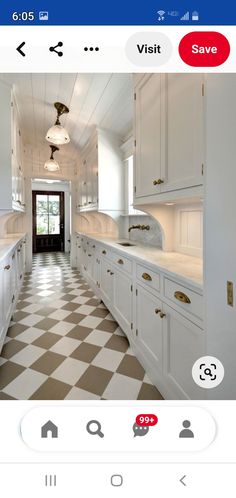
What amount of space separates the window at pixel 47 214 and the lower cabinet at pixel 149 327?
589 cm

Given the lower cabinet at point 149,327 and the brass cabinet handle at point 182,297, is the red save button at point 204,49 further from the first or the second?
the lower cabinet at point 149,327

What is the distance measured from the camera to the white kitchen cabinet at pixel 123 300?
5.12ft

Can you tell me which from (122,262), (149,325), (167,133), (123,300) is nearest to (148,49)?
(167,133)

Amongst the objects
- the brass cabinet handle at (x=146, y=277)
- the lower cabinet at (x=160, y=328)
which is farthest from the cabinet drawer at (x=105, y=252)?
the brass cabinet handle at (x=146, y=277)

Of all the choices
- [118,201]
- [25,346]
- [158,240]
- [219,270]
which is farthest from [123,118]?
[25,346]

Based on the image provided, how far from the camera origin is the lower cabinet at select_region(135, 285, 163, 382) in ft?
3.59

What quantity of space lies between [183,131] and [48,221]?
6277mm
